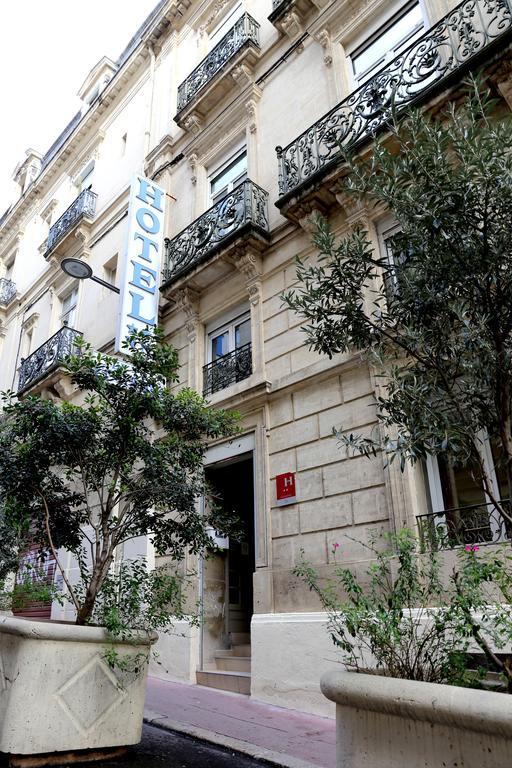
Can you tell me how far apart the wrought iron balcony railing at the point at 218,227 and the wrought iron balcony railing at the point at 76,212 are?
5.82 metres

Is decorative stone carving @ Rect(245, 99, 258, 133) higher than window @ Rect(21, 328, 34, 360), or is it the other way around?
decorative stone carving @ Rect(245, 99, 258, 133)

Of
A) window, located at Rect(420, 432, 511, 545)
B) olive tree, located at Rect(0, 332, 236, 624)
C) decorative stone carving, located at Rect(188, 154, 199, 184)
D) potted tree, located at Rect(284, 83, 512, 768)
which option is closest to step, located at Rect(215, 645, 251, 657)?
olive tree, located at Rect(0, 332, 236, 624)

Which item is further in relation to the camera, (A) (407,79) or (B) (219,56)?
(B) (219,56)

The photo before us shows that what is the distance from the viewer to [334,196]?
25.7 feet

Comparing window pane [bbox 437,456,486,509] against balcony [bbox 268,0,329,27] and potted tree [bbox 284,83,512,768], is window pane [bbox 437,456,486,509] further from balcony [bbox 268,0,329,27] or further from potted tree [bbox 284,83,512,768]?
balcony [bbox 268,0,329,27]

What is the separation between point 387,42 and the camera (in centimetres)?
885

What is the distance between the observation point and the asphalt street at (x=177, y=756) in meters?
3.89

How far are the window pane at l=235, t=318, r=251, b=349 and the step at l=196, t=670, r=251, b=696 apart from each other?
16.6 feet

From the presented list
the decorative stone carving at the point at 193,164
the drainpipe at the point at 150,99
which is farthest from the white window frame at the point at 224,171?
the drainpipe at the point at 150,99

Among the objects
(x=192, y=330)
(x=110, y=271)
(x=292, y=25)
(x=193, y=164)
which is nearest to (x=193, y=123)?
(x=193, y=164)

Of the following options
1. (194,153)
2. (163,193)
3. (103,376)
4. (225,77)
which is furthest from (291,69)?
(103,376)

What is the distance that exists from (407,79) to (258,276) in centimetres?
360

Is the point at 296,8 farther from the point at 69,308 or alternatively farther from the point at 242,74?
the point at 69,308

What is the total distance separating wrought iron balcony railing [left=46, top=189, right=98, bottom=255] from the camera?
615 inches
